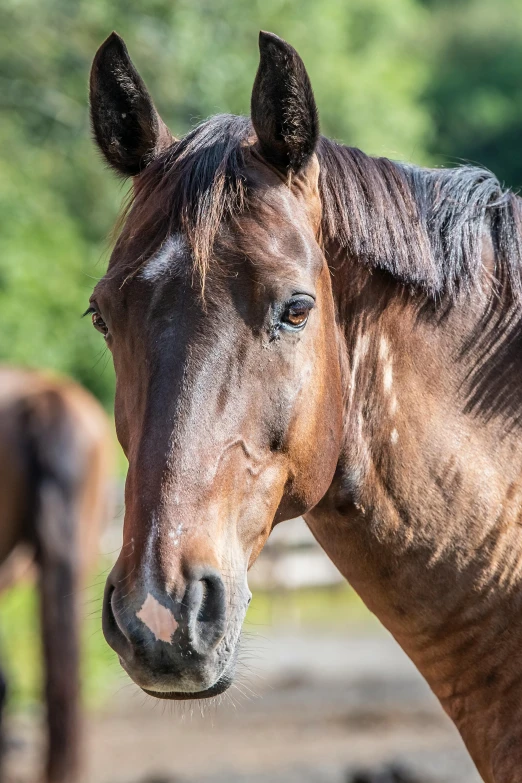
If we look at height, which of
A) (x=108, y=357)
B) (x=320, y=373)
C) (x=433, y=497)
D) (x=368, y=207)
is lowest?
(x=108, y=357)

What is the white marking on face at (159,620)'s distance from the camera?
172 cm

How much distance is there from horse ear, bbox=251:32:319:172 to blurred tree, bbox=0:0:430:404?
442 cm

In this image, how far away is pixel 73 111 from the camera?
8602 millimetres

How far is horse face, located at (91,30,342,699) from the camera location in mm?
1764

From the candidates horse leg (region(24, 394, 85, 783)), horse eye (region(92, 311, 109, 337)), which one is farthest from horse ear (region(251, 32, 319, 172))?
horse leg (region(24, 394, 85, 783))

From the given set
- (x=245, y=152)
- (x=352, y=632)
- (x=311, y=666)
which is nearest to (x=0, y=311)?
(x=311, y=666)

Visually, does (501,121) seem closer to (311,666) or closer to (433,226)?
(311,666)

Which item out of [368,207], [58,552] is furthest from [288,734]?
[368,207]

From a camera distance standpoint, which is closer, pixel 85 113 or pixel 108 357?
pixel 108 357

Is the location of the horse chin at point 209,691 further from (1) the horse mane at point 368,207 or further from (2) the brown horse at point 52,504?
(2) the brown horse at point 52,504

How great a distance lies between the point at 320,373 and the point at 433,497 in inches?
16.1

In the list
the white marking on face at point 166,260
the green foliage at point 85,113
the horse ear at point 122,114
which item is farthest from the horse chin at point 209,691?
the green foliage at point 85,113

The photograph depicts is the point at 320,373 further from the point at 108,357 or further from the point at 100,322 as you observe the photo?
the point at 108,357

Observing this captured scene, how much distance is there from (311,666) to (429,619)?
25.7 ft
